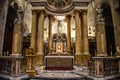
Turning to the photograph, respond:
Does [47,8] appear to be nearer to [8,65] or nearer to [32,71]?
[32,71]

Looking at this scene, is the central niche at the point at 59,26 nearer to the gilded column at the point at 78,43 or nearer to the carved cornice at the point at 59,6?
the carved cornice at the point at 59,6

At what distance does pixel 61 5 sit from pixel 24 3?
163 inches

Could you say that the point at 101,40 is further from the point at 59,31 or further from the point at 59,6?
the point at 59,6

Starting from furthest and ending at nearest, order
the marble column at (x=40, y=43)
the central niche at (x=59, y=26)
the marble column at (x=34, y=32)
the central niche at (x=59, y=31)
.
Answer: the central niche at (x=59, y=26) → the central niche at (x=59, y=31) → the marble column at (x=34, y=32) → the marble column at (x=40, y=43)

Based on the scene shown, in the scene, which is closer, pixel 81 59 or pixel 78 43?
pixel 81 59

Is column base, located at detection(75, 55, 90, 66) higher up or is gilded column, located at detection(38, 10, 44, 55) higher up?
gilded column, located at detection(38, 10, 44, 55)

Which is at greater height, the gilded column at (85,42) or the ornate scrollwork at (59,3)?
the ornate scrollwork at (59,3)

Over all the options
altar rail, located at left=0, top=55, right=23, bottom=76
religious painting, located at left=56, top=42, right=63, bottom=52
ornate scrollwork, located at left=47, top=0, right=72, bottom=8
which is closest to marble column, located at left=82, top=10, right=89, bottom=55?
religious painting, located at left=56, top=42, right=63, bottom=52

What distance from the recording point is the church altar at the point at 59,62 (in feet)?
36.9

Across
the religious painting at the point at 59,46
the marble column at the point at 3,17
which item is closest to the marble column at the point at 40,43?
the religious painting at the point at 59,46

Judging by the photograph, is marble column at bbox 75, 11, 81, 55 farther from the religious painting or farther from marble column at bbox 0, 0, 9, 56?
marble column at bbox 0, 0, 9, 56

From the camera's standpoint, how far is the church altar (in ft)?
36.9

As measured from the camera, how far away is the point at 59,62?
11.4 m

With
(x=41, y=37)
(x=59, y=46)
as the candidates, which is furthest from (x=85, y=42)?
(x=41, y=37)
